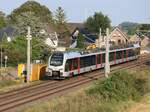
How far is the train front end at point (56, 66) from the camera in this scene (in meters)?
40.7

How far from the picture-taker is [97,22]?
10700cm

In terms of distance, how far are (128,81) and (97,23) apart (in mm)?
76638

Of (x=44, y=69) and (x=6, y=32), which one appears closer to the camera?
(x=44, y=69)

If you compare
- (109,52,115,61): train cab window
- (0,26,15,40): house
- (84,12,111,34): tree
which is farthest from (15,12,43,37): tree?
(84,12,111,34): tree

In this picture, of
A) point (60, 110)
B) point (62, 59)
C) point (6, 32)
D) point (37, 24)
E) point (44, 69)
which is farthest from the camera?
point (6, 32)

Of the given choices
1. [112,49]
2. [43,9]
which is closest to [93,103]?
[112,49]

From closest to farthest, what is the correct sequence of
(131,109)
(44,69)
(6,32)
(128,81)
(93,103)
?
(93,103)
(131,109)
(128,81)
(44,69)
(6,32)

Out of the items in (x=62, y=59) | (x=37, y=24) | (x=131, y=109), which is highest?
(x=37, y=24)

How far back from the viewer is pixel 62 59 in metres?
40.8

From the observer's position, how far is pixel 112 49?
55.4 m

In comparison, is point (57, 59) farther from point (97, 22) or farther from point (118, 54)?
point (97, 22)

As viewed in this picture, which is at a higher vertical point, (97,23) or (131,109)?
(97,23)

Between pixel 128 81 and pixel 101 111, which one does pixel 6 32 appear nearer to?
pixel 128 81

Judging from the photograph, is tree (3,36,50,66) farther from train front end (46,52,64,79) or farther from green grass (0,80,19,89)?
green grass (0,80,19,89)
